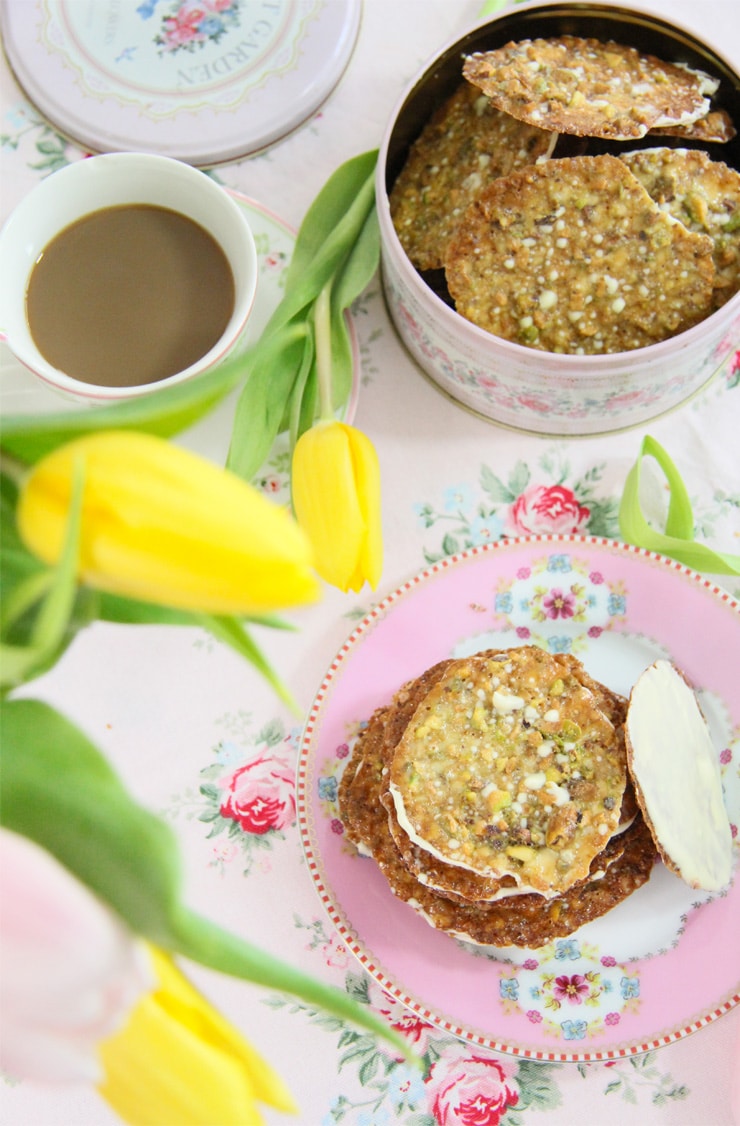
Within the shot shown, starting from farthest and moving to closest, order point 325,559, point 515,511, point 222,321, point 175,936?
point 515,511 < point 222,321 < point 325,559 < point 175,936

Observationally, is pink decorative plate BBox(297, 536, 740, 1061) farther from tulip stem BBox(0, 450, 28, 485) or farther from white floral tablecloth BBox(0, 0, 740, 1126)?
tulip stem BBox(0, 450, 28, 485)

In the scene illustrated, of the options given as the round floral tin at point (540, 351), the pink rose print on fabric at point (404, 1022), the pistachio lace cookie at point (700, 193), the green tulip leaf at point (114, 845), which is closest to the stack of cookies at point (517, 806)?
the pink rose print on fabric at point (404, 1022)

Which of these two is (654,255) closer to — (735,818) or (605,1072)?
(735,818)

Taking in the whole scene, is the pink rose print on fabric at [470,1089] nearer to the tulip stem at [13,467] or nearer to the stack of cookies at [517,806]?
the stack of cookies at [517,806]

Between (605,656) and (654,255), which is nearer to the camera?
(654,255)

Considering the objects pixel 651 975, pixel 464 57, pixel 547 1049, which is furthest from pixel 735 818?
pixel 464 57

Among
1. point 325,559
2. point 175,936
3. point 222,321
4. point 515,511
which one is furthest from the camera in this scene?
point 515,511
